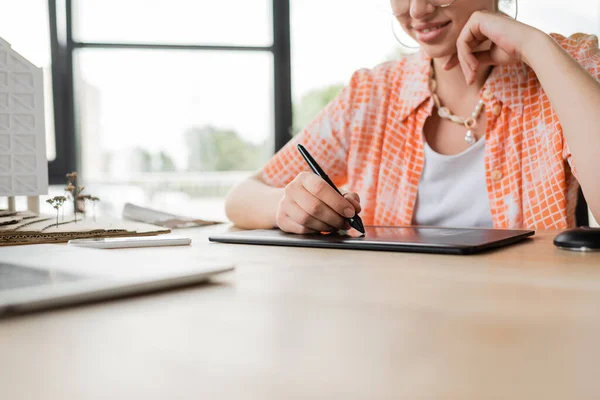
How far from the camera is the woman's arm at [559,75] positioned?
926 mm

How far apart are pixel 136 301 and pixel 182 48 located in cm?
270

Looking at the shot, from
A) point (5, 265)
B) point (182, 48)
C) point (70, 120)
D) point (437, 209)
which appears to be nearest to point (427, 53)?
point (437, 209)

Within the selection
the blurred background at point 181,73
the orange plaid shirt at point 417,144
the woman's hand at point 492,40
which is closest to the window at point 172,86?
the blurred background at point 181,73

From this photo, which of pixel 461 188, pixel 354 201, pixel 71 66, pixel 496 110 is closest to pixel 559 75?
pixel 496 110

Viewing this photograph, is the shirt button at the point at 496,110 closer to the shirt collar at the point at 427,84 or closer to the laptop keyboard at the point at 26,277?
the shirt collar at the point at 427,84

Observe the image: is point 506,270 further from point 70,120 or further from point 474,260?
point 70,120

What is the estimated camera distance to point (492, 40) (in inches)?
41.6

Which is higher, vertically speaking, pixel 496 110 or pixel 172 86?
pixel 172 86

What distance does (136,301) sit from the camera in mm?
381

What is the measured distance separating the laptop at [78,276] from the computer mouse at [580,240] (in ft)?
1.32

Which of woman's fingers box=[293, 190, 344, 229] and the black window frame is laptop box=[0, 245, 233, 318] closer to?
woman's fingers box=[293, 190, 344, 229]

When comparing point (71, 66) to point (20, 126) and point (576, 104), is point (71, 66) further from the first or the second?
point (576, 104)

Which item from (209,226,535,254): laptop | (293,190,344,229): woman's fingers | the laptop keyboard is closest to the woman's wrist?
(209,226,535,254): laptop

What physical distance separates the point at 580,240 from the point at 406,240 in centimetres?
19
